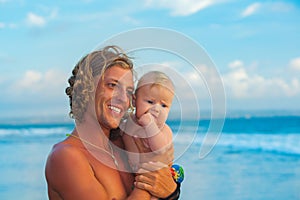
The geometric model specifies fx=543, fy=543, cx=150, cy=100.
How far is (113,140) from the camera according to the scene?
2.60m

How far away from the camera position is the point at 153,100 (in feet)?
8.15

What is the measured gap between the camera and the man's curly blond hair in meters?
2.34

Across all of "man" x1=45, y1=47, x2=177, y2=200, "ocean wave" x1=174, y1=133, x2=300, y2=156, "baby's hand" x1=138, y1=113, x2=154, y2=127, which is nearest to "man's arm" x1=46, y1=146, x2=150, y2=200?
"man" x1=45, y1=47, x2=177, y2=200

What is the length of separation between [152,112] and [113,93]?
0.25 meters

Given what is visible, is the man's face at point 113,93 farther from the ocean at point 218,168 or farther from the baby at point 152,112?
the ocean at point 218,168

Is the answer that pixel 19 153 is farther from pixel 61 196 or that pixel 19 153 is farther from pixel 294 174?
pixel 61 196

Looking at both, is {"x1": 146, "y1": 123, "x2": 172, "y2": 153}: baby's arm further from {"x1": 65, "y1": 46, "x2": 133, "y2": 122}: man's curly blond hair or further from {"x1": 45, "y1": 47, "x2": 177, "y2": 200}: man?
{"x1": 65, "y1": 46, "x2": 133, "y2": 122}: man's curly blond hair

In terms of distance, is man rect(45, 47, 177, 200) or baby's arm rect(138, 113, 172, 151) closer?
man rect(45, 47, 177, 200)

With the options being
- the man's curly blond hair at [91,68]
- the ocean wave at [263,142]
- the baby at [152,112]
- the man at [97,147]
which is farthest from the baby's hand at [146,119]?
the ocean wave at [263,142]

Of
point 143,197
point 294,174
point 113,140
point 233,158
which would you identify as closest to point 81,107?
point 113,140

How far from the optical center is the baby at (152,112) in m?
2.47

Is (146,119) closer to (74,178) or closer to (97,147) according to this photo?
(97,147)

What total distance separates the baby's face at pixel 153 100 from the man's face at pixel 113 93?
0.40 feet

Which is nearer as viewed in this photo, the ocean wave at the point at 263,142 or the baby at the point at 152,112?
the baby at the point at 152,112
